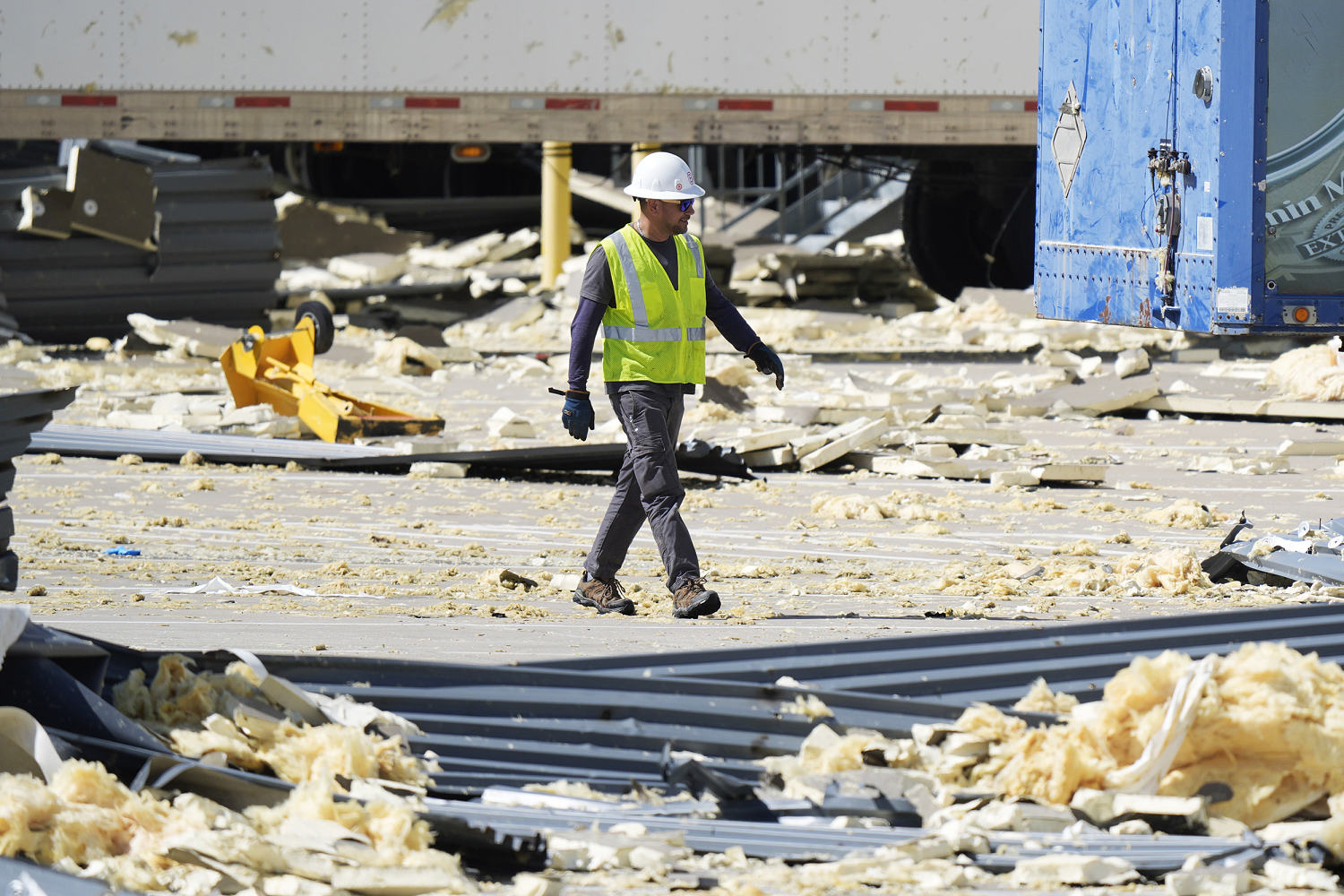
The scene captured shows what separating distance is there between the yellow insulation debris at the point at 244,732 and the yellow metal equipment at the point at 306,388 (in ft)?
21.8

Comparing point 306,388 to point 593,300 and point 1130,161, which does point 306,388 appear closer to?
point 593,300

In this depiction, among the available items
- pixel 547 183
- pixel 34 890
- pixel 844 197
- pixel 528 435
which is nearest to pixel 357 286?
pixel 547 183

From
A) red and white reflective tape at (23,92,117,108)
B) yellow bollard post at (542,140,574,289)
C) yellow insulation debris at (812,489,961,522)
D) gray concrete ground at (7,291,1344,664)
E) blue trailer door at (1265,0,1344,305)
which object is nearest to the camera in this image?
gray concrete ground at (7,291,1344,664)

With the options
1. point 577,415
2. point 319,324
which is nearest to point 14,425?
point 577,415

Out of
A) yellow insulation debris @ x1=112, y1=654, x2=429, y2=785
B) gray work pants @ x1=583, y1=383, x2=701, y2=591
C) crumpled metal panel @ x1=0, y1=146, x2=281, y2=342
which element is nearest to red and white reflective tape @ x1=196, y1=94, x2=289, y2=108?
crumpled metal panel @ x1=0, y1=146, x2=281, y2=342

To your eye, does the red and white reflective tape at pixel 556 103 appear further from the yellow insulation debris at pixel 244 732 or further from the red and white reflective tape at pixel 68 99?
the yellow insulation debris at pixel 244 732

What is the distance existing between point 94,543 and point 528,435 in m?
3.87

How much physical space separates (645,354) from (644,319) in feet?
0.45

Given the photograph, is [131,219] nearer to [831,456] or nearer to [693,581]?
[831,456]

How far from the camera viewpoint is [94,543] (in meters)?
7.97

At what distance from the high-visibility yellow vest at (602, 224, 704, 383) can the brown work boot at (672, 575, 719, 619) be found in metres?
0.82

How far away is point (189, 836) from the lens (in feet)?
12.0

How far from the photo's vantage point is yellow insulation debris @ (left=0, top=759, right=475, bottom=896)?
3582 millimetres

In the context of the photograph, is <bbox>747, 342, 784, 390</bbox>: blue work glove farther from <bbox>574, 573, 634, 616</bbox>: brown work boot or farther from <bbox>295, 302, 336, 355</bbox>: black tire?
<bbox>295, 302, 336, 355</bbox>: black tire
